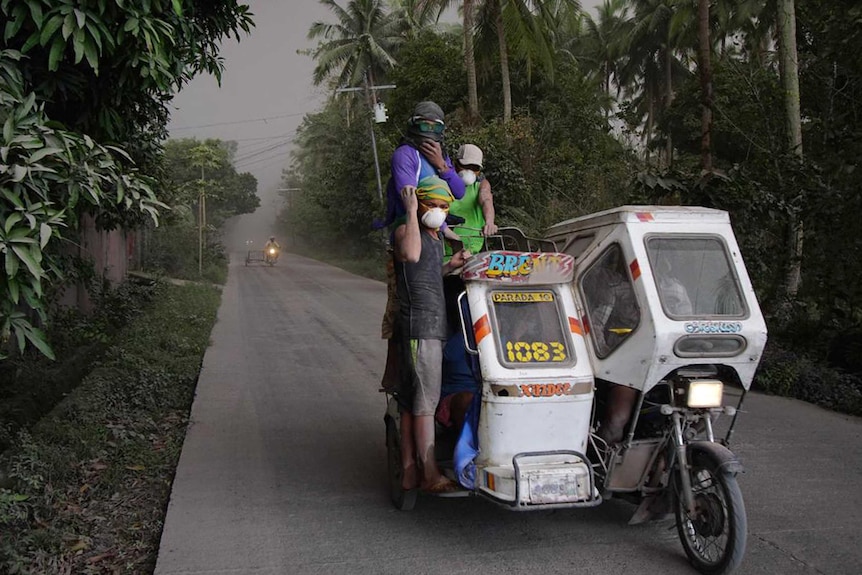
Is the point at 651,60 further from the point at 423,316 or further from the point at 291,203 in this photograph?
the point at 291,203

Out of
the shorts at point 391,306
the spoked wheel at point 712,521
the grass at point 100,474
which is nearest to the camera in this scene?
the spoked wheel at point 712,521

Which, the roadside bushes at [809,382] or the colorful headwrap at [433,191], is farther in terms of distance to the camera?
the roadside bushes at [809,382]

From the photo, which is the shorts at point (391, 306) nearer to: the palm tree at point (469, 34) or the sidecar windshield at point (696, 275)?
the sidecar windshield at point (696, 275)

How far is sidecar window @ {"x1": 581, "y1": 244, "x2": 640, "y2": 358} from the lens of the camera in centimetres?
376

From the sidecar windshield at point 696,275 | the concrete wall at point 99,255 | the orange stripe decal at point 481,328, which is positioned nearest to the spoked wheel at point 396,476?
the orange stripe decal at point 481,328

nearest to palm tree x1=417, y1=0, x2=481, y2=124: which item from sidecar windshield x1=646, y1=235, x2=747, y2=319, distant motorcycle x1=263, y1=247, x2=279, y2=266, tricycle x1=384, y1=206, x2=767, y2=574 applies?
tricycle x1=384, y1=206, x2=767, y2=574

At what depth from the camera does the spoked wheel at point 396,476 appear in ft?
14.4

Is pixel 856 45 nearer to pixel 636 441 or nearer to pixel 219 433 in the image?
pixel 636 441

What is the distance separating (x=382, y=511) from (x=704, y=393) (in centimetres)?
209

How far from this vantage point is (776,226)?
29.7ft

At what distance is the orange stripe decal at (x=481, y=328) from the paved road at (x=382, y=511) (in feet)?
3.88

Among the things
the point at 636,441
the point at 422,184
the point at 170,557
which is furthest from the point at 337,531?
the point at 422,184

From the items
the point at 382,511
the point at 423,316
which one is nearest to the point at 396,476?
the point at 382,511

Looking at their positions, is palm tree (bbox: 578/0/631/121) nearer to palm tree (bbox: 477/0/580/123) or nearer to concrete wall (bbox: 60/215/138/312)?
palm tree (bbox: 477/0/580/123)
